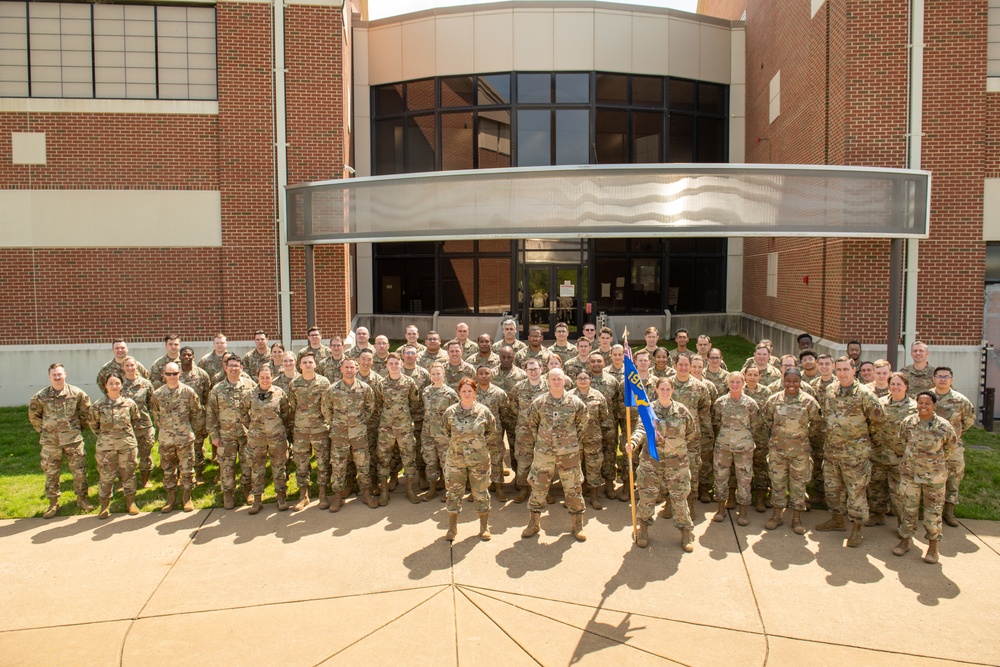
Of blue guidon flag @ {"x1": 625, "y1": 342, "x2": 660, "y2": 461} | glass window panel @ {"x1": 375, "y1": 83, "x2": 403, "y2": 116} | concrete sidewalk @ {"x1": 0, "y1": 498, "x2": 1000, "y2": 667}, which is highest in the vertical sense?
glass window panel @ {"x1": 375, "y1": 83, "x2": 403, "y2": 116}

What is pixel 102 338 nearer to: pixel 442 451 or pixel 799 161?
pixel 442 451

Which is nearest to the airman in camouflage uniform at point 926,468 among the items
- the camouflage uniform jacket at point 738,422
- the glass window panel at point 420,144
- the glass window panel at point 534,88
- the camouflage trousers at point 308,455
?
the camouflage uniform jacket at point 738,422

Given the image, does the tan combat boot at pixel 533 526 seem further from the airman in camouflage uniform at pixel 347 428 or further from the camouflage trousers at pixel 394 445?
the airman in camouflage uniform at pixel 347 428

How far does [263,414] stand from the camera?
8.17 m

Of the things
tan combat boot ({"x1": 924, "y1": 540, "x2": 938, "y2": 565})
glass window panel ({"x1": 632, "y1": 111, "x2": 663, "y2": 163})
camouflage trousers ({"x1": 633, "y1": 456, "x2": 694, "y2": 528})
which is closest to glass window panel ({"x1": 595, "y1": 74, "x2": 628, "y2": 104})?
glass window panel ({"x1": 632, "y1": 111, "x2": 663, "y2": 163})

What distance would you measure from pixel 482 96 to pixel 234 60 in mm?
7741

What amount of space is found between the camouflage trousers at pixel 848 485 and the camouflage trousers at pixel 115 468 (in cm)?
763

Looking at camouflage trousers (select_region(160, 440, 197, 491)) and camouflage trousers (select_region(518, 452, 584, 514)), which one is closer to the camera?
camouflage trousers (select_region(518, 452, 584, 514))

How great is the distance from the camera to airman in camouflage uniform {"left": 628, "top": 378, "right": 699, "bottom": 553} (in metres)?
7.14

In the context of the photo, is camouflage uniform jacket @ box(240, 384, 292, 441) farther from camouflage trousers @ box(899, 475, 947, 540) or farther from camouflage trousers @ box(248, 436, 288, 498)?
camouflage trousers @ box(899, 475, 947, 540)

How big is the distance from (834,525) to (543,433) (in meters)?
3.18

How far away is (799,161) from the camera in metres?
15.0

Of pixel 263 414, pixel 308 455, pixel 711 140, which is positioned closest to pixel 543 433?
pixel 308 455

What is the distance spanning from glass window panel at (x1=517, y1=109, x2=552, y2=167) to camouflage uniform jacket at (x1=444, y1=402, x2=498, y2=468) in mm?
12816
